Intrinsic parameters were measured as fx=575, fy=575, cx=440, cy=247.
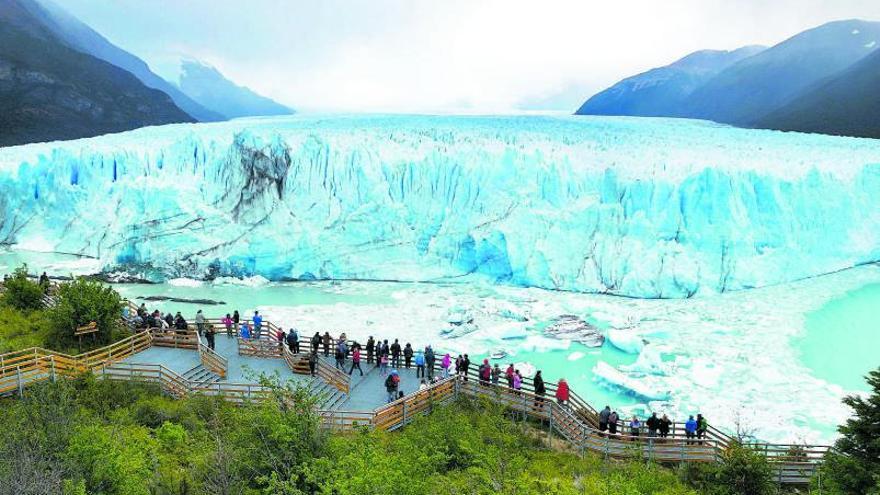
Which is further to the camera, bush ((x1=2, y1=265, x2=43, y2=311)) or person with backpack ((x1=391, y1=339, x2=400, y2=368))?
bush ((x1=2, y1=265, x2=43, y2=311))

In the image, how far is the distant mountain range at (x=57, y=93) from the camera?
42781 millimetres

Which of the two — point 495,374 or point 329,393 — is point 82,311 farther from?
point 495,374

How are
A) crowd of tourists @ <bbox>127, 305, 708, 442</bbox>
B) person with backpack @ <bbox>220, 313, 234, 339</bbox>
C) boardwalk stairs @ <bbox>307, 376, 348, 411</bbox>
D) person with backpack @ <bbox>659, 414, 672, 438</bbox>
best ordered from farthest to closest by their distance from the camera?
person with backpack @ <bbox>220, 313, 234, 339</bbox>
boardwalk stairs @ <bbox>307, 376, 348, 411</bbox>
crowd of tourists @ <bbox>127, 305, 708, 442</bbox>
person with backpack @ <bbox>659, 414, 672, 438</bbox>

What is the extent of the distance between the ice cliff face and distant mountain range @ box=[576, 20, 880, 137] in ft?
A: 73.9

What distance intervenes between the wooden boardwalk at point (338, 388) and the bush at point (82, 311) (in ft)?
2.99

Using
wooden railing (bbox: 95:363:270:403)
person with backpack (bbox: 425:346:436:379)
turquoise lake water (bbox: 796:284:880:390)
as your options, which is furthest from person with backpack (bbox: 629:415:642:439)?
wooden railing (bbox: 95:363:270:403)

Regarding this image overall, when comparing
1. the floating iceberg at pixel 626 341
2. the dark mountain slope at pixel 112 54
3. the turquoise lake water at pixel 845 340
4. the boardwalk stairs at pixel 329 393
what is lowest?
the turquoise lake water at pixel 845 340

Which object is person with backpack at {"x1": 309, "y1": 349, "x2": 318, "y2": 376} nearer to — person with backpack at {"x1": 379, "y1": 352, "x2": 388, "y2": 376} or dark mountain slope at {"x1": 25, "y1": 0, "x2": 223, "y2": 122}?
person with backpack at {"x1": 379, "y1": 352, "x2": 388, "y2": 376}

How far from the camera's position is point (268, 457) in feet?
20.9

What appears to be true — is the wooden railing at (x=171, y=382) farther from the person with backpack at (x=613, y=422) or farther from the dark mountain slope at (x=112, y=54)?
the dark mountain slope at (x=112, y=54)

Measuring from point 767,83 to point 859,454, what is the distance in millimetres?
60181

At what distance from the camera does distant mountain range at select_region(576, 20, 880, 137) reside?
4259 cm

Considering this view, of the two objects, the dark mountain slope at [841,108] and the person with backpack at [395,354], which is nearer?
the person with backpack at [395,354]

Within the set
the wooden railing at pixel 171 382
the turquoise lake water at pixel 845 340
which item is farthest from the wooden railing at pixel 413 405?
the turquoise lake water at pixel 845 340
